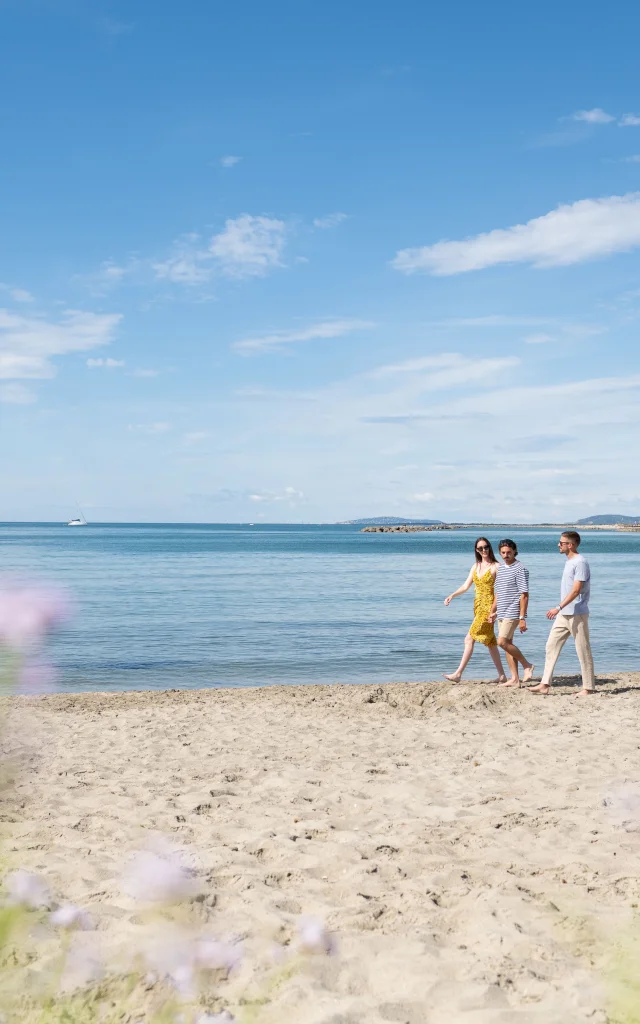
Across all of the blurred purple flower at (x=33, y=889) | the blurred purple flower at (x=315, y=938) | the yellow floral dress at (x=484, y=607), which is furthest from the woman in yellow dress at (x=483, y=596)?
the blurred purple flower at (x=33, y=889)

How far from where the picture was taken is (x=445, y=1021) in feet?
10.1

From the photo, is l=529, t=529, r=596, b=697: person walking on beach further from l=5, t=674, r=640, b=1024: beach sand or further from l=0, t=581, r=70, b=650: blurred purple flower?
l=0, t=581, r=70, b=650: blurred purple flower

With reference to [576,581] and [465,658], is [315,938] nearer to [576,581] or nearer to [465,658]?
[576,581]

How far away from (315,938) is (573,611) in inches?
271

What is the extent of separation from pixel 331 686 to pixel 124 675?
369 cm

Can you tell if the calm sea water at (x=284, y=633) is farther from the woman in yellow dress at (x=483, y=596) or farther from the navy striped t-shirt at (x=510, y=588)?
the navy striped t-shirt at (x=510, y=588)

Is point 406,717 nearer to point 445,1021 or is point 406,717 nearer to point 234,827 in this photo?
point 234,827

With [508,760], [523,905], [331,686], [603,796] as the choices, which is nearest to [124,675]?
[331,686]

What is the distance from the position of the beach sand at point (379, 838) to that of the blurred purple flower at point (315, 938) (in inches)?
2.2

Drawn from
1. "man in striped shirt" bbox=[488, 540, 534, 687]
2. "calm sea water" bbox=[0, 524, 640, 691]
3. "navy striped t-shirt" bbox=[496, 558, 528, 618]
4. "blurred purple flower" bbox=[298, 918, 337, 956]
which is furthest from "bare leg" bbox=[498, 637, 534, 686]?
"blurred purple flower" bbox=[298, 918, 337, 956]

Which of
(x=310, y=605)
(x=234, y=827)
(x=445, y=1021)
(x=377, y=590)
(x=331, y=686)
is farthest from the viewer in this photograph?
(x=377, y=590)

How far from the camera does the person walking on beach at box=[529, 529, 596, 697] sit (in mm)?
9758

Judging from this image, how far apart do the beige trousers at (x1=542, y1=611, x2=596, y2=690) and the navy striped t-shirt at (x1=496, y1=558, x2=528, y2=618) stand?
542mm

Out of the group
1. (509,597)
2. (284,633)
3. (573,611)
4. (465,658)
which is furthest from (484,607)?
(284,633)
